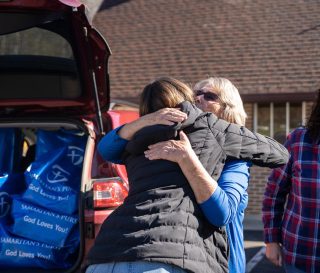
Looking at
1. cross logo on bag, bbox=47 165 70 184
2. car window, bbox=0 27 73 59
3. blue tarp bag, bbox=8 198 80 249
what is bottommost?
blue tarp bag, bbox=8 198 80 249

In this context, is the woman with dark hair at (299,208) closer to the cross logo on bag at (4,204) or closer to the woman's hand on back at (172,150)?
the woman's hand on back at (172,150)

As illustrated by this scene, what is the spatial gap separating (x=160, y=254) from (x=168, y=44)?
361 inches

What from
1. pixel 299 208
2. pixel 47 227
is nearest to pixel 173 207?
pixel 299 208

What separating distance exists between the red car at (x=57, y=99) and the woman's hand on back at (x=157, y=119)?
107 centimetres

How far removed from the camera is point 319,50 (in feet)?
31.7

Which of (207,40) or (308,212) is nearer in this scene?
(308,212)

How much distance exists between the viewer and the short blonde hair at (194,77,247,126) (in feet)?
8.00

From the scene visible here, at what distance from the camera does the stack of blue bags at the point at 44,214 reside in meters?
3.36

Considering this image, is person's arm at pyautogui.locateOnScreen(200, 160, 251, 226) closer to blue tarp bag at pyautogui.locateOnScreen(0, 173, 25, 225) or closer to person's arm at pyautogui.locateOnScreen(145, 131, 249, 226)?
person's arm at pyautogui.locateOnScreen(145, 131, 249, 226)

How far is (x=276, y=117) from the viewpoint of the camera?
32.0 feet

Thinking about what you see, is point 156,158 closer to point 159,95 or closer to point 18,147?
point 159,95

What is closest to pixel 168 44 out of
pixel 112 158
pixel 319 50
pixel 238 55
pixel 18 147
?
pixel 238 55

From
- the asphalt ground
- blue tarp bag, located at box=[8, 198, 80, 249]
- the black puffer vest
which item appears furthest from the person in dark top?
the asphalt ground

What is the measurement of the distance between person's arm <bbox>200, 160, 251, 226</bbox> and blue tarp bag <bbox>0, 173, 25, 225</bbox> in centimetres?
193
